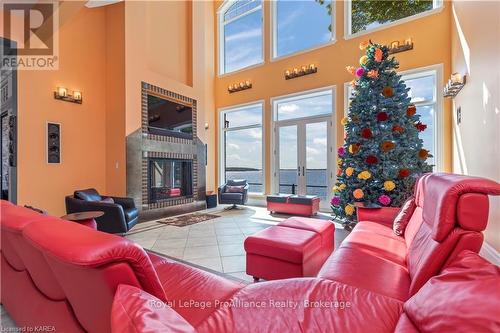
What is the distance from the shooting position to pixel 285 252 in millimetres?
2213

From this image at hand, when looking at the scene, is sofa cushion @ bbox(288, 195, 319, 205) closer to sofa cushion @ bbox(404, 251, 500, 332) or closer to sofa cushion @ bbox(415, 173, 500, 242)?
sofa cushion @ bbox(415, 173, 500, 242)

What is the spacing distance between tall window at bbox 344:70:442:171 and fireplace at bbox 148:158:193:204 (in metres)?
5.18

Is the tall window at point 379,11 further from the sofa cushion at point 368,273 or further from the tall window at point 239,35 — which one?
the sofa cushion at point 368,273

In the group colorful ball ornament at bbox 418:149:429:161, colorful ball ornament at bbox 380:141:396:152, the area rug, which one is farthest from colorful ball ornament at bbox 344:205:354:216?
the area rug

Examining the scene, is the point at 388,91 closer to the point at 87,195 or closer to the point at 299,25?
the point at 299,25

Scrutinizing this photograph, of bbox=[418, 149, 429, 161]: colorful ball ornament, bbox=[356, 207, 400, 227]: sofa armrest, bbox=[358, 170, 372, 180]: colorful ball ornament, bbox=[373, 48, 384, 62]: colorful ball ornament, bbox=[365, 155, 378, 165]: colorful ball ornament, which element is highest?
bbox=[373, 48, 384, 62]: colorful ball ornament

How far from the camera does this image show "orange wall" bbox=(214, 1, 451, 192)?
4.89 metres

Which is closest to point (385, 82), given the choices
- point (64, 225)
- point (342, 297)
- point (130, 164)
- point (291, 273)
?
point (291, 273)

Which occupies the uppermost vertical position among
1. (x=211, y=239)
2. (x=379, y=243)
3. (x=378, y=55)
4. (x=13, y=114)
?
(x=378, y=55)

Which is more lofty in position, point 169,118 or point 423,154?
point 169,118

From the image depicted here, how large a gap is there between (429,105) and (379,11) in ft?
7.78

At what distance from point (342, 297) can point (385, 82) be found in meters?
3.86

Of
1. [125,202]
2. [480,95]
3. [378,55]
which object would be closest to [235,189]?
[125,202]

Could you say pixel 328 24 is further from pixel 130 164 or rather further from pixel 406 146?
pixel 130 164
